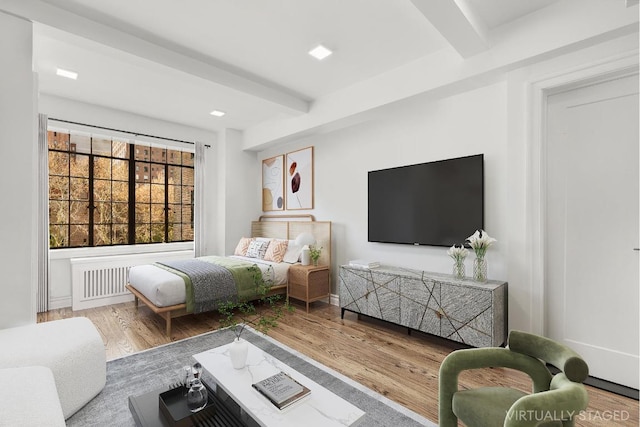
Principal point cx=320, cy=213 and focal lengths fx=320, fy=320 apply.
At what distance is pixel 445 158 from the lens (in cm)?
331

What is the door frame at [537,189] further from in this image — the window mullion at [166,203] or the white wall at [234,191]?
the window mullion at [166,203]

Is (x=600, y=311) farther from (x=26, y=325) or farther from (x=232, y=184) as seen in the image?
(x=232, y=184)

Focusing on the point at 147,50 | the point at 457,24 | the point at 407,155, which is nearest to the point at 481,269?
the point at 407,155

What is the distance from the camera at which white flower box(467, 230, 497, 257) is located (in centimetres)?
276

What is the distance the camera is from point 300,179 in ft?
16.2

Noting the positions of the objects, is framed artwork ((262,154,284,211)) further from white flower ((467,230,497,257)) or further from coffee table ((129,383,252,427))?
coffee table ((129,383,252,427))

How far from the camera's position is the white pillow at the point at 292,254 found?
444cm

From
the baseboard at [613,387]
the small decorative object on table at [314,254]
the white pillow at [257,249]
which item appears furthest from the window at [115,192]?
the baseboard at [613,387]

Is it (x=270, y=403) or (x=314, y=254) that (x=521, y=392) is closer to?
(x=270, y=403)

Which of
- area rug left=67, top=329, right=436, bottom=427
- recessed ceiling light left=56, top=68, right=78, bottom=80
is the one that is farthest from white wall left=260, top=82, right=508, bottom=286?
recessed ceiling light left=56, top=68, right=78, bottom=80

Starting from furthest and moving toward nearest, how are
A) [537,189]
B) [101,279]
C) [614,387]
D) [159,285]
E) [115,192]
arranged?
[115,192]
[101,279]
[159,285]
[537,189]
[614,387]

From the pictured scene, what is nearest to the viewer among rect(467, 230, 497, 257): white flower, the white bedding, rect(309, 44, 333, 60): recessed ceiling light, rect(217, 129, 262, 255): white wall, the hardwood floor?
the hardwood floor

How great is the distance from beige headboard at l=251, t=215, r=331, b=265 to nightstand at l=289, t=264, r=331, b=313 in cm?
23

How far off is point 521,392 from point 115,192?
5.26m
